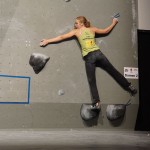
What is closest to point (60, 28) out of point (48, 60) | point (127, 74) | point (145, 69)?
point (48, 60)

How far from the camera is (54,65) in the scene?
2057 mm

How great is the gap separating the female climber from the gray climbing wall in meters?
0.05

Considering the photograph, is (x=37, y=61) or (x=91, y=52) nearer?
(x=37, y=61)

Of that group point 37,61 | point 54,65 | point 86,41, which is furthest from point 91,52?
point 37,61

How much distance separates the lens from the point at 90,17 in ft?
7.19

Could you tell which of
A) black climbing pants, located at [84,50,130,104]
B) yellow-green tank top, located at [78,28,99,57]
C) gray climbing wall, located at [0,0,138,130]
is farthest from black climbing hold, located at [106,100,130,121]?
yellow-green tank top, located at [78,28,99,57]

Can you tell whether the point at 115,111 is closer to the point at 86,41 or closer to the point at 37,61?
the point at 86,41

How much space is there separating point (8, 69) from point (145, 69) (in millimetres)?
1238

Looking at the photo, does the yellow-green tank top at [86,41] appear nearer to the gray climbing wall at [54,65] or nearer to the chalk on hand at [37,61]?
the gray climbing wall at [54,65]

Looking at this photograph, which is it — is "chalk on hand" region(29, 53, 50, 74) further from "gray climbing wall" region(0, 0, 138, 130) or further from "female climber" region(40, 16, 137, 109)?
"female climber" region(40, 16, 137, 109)

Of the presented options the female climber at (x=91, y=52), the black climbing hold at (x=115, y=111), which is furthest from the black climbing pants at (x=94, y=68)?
the black climbing hold at (x=115, y=111)

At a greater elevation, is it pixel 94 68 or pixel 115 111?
pixel 94 68

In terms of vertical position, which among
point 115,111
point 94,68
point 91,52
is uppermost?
point 91,52

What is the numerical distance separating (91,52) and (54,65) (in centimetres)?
33
